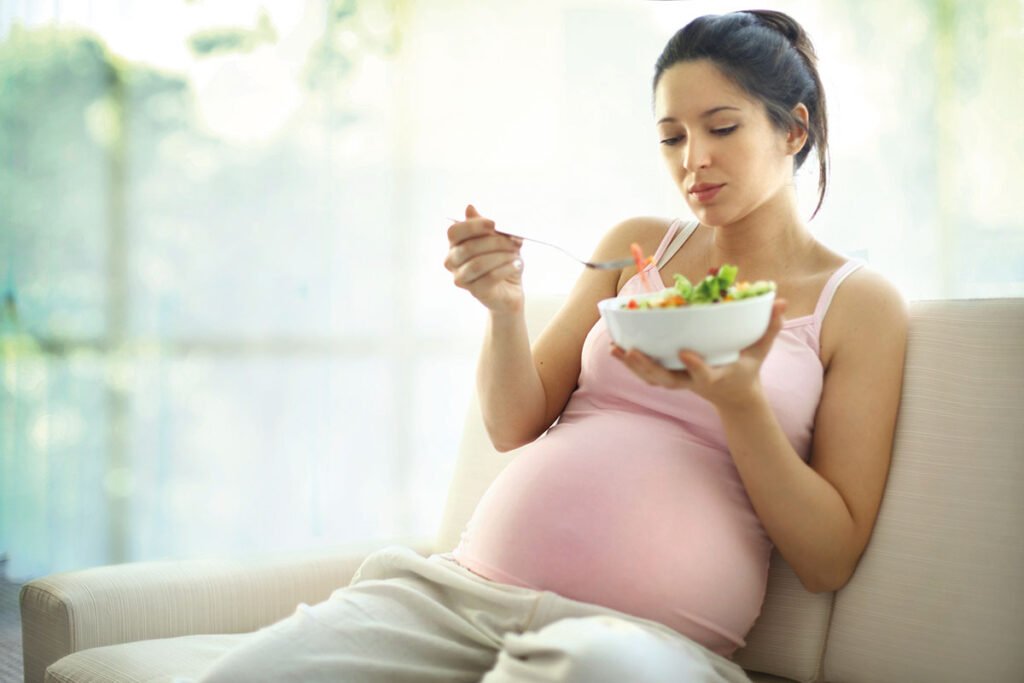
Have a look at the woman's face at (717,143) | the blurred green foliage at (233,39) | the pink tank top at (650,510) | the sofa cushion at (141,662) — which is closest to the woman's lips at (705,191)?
the woman's face at (717,143)

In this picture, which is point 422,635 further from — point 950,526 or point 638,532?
point 950,526

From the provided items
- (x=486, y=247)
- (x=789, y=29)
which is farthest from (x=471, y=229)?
(x=789, y=29)

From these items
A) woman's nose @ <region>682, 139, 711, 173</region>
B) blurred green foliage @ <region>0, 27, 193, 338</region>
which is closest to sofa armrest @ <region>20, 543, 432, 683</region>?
woman's nose @ <region>682, 139, 711, 173</region>

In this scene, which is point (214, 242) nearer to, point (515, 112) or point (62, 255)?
point (62, 255)

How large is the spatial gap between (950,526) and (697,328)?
0.48 m

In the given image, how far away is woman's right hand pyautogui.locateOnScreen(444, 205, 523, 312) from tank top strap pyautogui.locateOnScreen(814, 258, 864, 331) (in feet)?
1.37

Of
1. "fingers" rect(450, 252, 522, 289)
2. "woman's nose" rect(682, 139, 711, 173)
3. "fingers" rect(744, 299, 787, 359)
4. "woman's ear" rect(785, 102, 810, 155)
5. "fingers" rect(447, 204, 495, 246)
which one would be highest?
"woman's ear" rect(785, 102, 810, 155)

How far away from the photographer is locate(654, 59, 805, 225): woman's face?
57.9 inches

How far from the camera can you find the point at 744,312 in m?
1.11

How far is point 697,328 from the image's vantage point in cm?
111

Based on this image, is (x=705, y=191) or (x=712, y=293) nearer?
(x=712, y=293)

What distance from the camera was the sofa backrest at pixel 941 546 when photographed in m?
1.27

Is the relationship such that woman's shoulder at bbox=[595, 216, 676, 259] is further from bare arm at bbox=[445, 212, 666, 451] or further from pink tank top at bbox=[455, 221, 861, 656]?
pink tank top at bbox=[455, 221, 861, 656]

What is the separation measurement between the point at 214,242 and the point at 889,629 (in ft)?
9.32
